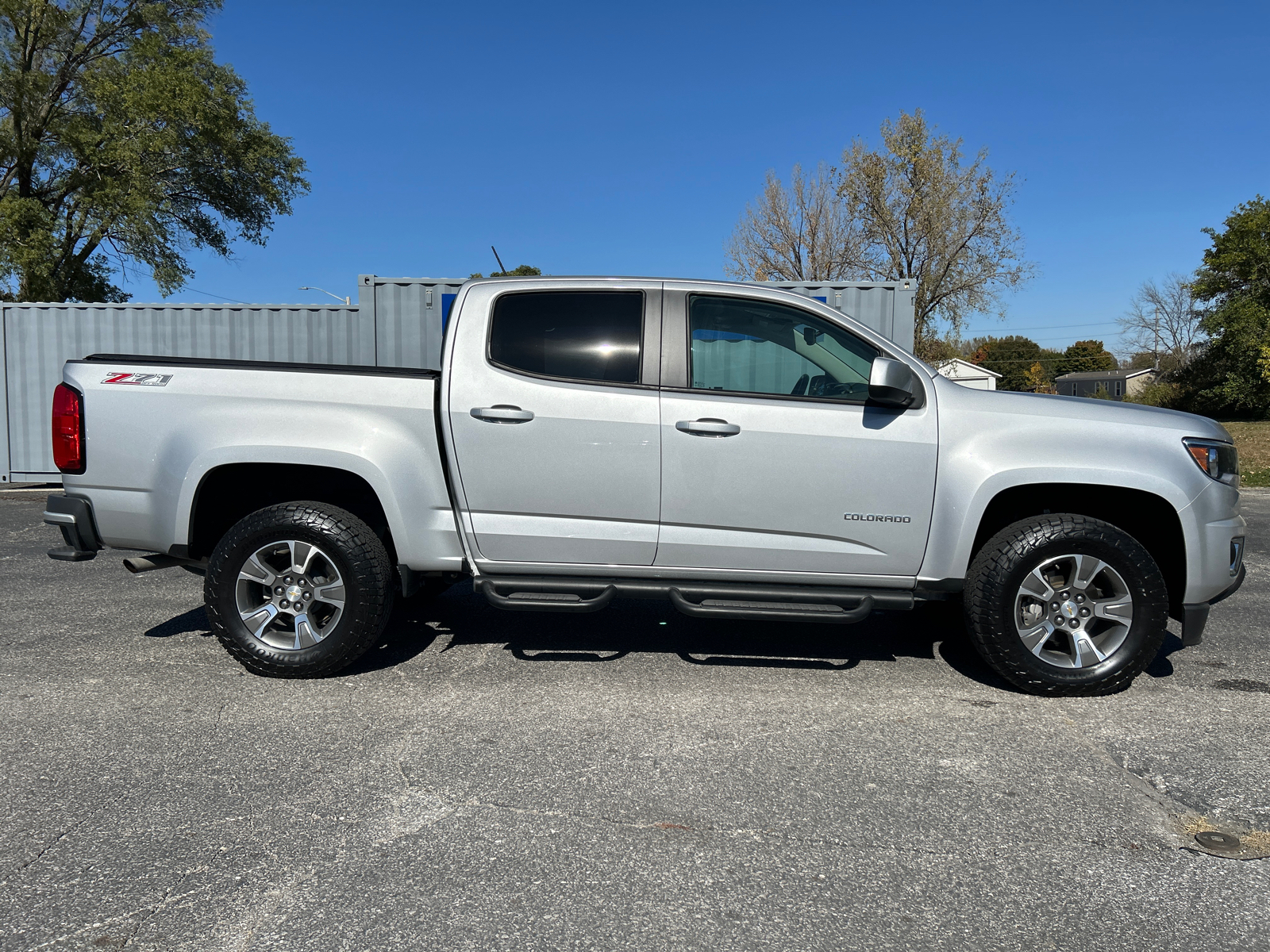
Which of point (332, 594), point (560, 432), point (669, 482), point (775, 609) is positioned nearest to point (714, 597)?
point (775, 609)

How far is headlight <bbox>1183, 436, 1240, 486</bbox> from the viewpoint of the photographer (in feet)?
13.7

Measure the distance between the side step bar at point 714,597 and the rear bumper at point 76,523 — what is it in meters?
1.95

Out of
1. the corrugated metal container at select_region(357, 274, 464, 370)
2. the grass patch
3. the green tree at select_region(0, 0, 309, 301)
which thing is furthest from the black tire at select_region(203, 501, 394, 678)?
the green tree at select_region(0, 0, 309, 301)

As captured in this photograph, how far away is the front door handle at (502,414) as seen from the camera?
169 inches

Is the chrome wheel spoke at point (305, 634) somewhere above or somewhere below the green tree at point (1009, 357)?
below

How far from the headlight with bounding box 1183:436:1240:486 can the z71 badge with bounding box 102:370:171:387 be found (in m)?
4.91

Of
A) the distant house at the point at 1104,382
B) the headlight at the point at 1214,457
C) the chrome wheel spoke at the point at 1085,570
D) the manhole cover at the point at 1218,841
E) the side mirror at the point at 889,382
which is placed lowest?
the manhole cover at the point at 1218,841

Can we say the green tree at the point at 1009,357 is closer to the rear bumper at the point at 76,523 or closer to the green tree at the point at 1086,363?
the green tree at the point at 1086,363

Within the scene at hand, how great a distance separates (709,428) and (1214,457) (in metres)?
2.38

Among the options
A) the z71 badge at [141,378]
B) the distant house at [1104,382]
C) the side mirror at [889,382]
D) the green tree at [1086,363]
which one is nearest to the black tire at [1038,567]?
the side mirror at [889,382]

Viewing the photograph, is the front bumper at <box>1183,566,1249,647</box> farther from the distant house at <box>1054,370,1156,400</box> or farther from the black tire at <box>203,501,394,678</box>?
the distant house at <box>1054,370,1156,400</box>

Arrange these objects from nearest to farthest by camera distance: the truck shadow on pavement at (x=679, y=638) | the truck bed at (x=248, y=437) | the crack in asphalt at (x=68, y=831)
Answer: the crack in asphalt at (x=68, y=831) < the truck bed at (x=248, y=437) < the truck shadow on pavement at (x=679, y=638)

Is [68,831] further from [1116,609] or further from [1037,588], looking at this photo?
[1116,609]

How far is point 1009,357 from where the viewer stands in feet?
370
